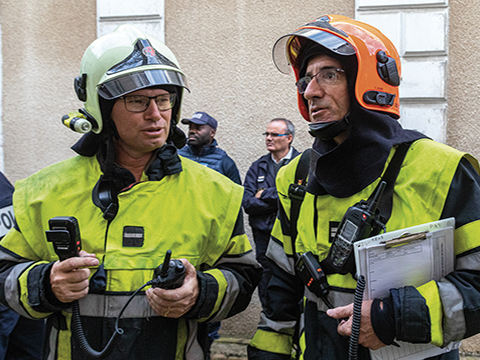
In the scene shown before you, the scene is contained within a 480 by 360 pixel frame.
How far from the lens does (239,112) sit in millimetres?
4750

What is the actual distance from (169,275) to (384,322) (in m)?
0.73

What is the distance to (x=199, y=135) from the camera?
443cm

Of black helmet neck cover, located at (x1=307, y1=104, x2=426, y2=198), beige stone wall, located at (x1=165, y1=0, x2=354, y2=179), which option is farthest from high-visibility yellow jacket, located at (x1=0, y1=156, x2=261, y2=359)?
beige stone wall, located at (x1=165, y1=0, x2=354, y2=179)

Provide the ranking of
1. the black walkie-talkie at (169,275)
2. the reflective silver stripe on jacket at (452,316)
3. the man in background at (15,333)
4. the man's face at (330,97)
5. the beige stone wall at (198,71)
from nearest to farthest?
the reflective silver stripe on jacket at (452,316)
the black walkie-talkie at (169,275)
the man's face at (330,97)
the man in background at (15,333)
the beige stone wall at (198,71)

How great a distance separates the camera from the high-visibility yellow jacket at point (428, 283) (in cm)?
140

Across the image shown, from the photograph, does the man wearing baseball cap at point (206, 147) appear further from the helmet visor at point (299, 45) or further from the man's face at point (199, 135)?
the helmet visor at point (299, 45)

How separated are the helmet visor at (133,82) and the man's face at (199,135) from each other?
2542 mm

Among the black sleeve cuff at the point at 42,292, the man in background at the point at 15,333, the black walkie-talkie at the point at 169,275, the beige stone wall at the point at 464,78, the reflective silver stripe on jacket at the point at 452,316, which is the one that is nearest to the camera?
the reflective silver stripe on jacket at the point at 452,316

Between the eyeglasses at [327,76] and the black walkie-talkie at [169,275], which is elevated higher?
the eyeglasses at [327,76]

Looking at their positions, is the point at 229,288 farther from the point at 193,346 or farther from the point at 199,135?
the point at 199,135

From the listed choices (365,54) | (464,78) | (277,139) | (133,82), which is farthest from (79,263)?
(464,78)

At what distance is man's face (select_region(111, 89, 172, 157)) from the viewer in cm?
184

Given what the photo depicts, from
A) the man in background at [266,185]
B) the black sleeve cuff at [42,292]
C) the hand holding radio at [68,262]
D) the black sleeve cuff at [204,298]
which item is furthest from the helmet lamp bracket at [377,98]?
the man in background at [266,185]

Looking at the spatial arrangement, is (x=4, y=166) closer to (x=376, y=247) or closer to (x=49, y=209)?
(x=49, y=209)
